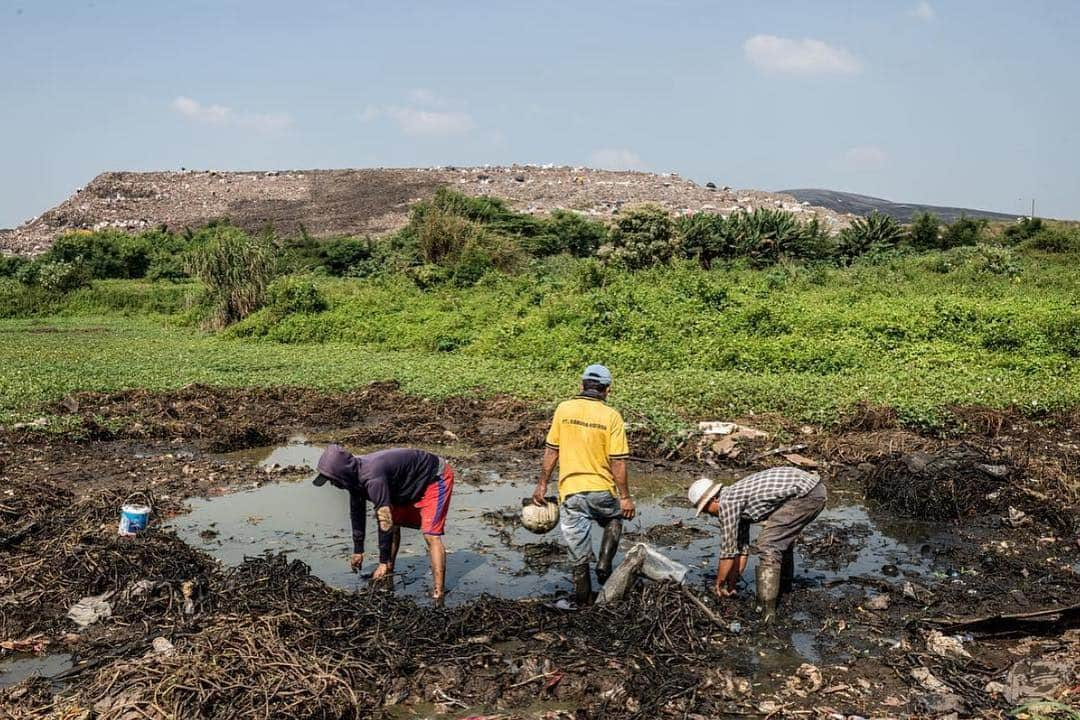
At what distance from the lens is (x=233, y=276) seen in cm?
2423

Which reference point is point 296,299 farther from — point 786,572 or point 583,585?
point 786,572

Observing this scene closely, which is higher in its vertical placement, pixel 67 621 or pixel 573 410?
pixel 573 410

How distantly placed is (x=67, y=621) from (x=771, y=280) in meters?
17.6

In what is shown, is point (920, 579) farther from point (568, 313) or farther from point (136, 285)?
point (136, 285)

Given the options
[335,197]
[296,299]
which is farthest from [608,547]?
[335,197]

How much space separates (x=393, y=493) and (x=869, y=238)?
24.4 m

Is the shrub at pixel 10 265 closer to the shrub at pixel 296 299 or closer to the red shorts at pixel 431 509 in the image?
the shrub at pixel 296 299

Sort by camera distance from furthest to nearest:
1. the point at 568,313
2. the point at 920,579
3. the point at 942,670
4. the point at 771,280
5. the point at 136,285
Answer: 1. the point at 136,285
2. the point at 771,280
3. the point at 568,313
4. the point at 920,579
5. the point at 942,670

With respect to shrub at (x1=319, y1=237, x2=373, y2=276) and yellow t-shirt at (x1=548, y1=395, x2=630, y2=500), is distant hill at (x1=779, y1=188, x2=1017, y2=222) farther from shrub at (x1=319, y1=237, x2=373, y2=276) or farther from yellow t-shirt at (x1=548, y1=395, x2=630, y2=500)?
yellow t-shirt at (x1=548, y1=395, x2=630, y2=500)

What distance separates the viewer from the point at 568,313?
18.3 meters

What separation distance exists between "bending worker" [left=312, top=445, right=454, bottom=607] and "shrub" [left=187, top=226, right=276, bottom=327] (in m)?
18.7

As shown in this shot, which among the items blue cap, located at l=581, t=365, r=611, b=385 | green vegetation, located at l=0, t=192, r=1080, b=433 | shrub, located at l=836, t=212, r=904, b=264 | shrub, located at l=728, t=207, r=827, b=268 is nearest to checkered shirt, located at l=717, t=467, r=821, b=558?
blue cap, located at l=581, t=365, r=611, b=385

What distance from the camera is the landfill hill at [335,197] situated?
149 ft

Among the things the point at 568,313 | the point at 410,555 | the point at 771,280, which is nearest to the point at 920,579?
the point at 410,555
